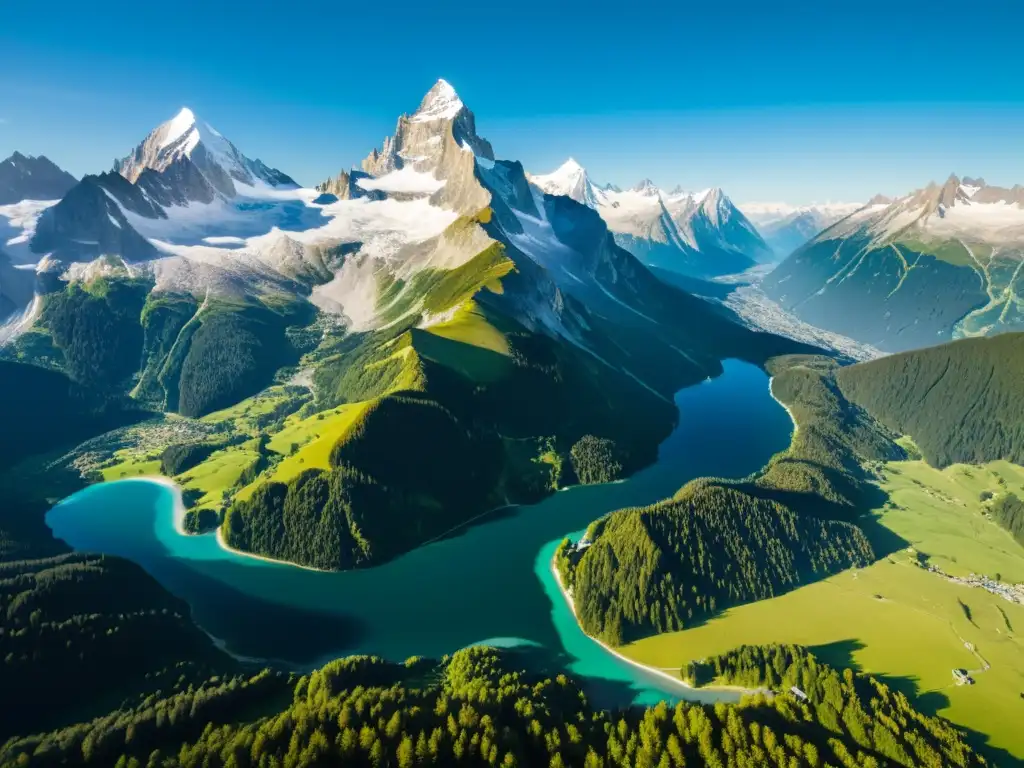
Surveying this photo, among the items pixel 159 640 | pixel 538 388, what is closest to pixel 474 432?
pixel 538 388

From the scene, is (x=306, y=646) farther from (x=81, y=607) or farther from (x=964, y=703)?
(x=964, y=703)

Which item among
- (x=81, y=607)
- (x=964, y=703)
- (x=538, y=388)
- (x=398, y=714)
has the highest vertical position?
(x=538, y=388)

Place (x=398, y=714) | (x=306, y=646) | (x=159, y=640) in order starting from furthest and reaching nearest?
(x=306, y=646)
(x=159, y=640)
(x=398, y=714)

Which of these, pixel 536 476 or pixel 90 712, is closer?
pixel 90 712

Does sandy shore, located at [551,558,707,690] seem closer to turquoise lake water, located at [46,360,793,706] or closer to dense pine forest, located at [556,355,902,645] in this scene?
turquoise lake water, located at [46,360,793,706]

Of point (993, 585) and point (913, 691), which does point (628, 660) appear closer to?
point (913, 691)

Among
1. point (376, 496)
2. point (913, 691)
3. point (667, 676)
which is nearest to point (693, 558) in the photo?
point (667, 676)

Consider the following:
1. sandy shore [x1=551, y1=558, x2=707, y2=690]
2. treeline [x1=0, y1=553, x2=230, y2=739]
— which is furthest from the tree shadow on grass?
treeline [x1=0, y1=553, x2=230, y2=739]

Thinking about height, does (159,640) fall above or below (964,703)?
above
